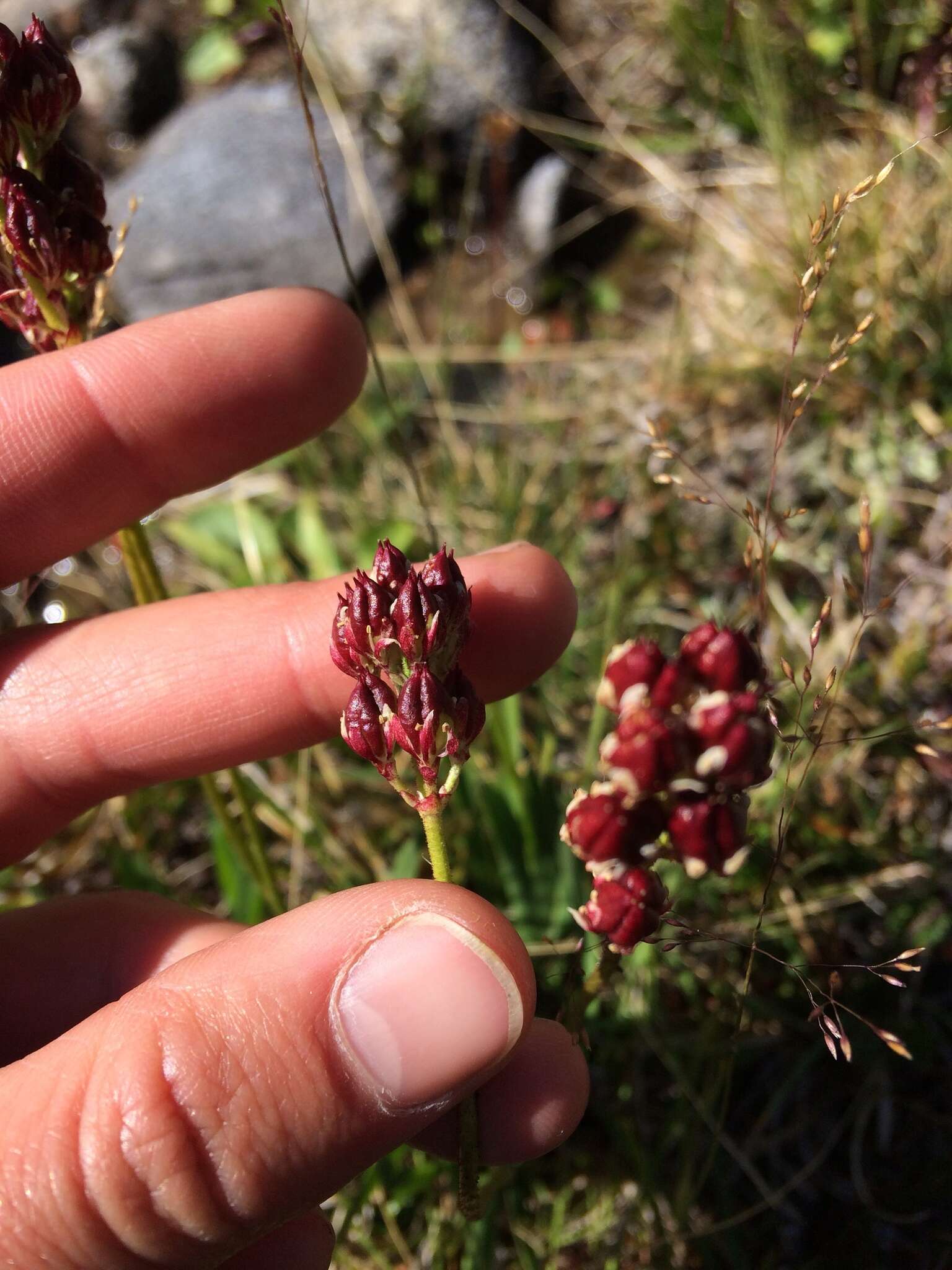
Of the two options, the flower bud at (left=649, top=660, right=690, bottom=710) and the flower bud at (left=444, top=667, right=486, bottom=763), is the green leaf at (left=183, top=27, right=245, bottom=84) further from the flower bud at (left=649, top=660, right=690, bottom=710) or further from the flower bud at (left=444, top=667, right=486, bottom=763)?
the flower bud at (left=649, top=660, right=690, bottom=710)

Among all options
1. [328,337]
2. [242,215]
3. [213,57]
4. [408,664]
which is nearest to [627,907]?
[408,664]

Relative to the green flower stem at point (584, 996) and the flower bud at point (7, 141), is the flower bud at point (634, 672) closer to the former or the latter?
Answer: the green flower stem at point (584, 996)

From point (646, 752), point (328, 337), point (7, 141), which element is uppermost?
point (7, 141)

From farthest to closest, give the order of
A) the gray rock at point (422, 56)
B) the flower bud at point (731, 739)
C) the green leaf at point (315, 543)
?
the gray rock at point (422, 56), the green leaf at point (315, 543), the flower bud at point (731, 739)

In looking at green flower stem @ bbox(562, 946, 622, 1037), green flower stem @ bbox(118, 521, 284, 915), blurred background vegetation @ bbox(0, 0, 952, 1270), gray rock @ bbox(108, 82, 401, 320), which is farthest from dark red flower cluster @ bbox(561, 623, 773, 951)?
gray rock @ bbox(108, 82, 401, 320)

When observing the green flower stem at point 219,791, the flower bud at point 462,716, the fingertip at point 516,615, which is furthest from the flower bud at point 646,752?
the green flower stem at point 219,791

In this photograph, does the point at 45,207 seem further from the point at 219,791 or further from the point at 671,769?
the point at 671,769
